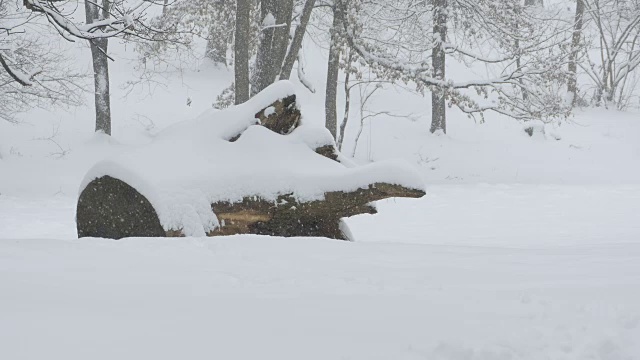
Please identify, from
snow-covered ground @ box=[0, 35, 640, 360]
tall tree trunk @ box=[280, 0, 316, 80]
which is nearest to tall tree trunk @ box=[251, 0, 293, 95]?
tall tree trunk @ box=[280, 0, 316, 80]

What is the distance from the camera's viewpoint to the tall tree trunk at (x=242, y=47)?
36.7ft

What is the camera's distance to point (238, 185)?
230 inches

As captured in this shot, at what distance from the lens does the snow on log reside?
18.6 feet

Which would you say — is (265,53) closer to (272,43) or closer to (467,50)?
(272,43)

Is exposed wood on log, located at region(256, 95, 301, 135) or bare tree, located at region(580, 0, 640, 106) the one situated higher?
bare tree, located at region(580, 0, 640, 106)

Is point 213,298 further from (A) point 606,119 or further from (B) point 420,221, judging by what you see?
(A) point 606,119

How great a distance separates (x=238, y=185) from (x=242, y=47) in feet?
20.9

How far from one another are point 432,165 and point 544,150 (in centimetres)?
437

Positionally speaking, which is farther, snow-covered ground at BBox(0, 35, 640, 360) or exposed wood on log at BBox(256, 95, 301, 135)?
exposed wood on log at BBox(256, 95, 301, 135)

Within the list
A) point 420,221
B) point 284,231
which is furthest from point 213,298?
point 420,221

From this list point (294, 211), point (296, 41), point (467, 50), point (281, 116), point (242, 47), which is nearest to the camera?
point (294, 211)

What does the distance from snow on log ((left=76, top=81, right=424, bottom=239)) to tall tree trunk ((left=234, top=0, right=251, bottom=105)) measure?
522 cm

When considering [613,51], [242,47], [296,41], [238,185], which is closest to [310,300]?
[238,185]

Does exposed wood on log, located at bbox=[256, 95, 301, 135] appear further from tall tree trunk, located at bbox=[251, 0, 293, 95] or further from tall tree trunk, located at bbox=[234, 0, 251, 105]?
tall tree trunk, located at bbox=[234, 0, 251, 105]
